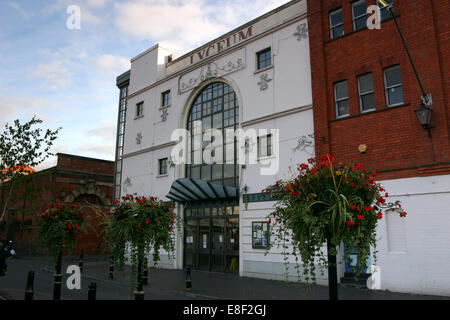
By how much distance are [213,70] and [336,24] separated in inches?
275

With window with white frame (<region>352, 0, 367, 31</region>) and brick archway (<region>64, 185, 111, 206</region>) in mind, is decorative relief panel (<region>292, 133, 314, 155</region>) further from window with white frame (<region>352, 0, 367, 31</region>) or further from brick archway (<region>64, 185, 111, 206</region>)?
brick archway (<region>64, 185, 111, 206</region>)

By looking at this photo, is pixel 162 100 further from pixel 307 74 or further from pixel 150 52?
pixel 307 74

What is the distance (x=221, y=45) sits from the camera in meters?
19.2

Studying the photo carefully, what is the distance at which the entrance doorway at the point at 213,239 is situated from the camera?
56.0 ft

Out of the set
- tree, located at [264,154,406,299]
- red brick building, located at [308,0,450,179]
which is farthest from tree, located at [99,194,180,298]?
red brick building, located at [308,0,450,179]

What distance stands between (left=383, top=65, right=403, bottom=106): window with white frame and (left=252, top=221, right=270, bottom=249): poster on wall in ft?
22.5

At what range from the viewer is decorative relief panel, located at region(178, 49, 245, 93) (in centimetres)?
1819

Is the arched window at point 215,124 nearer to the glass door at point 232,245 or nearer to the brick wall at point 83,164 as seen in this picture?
the glass door at point 232,245

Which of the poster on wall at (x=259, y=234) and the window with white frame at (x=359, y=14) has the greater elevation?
→ the window with white frame at (x=359, y=14)

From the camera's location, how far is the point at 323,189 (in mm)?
5383

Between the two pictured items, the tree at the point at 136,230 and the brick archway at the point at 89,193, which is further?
the brick archway at the point at 89,193

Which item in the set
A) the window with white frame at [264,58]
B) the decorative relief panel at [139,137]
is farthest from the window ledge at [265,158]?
the decorative relief panel at [139,137]

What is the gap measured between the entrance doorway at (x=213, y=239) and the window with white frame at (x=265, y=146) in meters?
2.97
